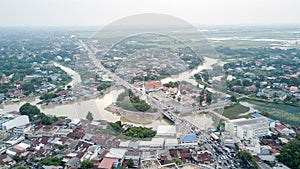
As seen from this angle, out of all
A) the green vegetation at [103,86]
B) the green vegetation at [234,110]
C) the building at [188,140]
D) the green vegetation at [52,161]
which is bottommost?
the green vegetation at [52,161]

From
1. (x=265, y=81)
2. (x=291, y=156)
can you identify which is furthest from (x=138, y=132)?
(x=265, y=81)

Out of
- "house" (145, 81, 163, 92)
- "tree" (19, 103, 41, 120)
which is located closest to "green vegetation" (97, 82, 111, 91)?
"house" (145, 81, 163, 92)

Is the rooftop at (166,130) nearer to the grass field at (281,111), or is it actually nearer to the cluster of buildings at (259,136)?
the cluster of buildings at (259,136)

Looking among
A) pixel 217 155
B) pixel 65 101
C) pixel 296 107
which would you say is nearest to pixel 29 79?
pixel 65 101

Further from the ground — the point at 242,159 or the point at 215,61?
the point at 215,61

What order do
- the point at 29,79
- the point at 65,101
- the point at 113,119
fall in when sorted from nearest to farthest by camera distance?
Answer: the point at 113,119 → the point at 65,101 → the point at 29,79

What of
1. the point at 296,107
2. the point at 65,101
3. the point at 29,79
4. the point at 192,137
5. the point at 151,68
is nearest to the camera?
the point at 192,137

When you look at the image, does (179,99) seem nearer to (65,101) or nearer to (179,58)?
(179,58)

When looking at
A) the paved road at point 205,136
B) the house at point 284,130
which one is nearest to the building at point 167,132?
the paved road at point 205,136
